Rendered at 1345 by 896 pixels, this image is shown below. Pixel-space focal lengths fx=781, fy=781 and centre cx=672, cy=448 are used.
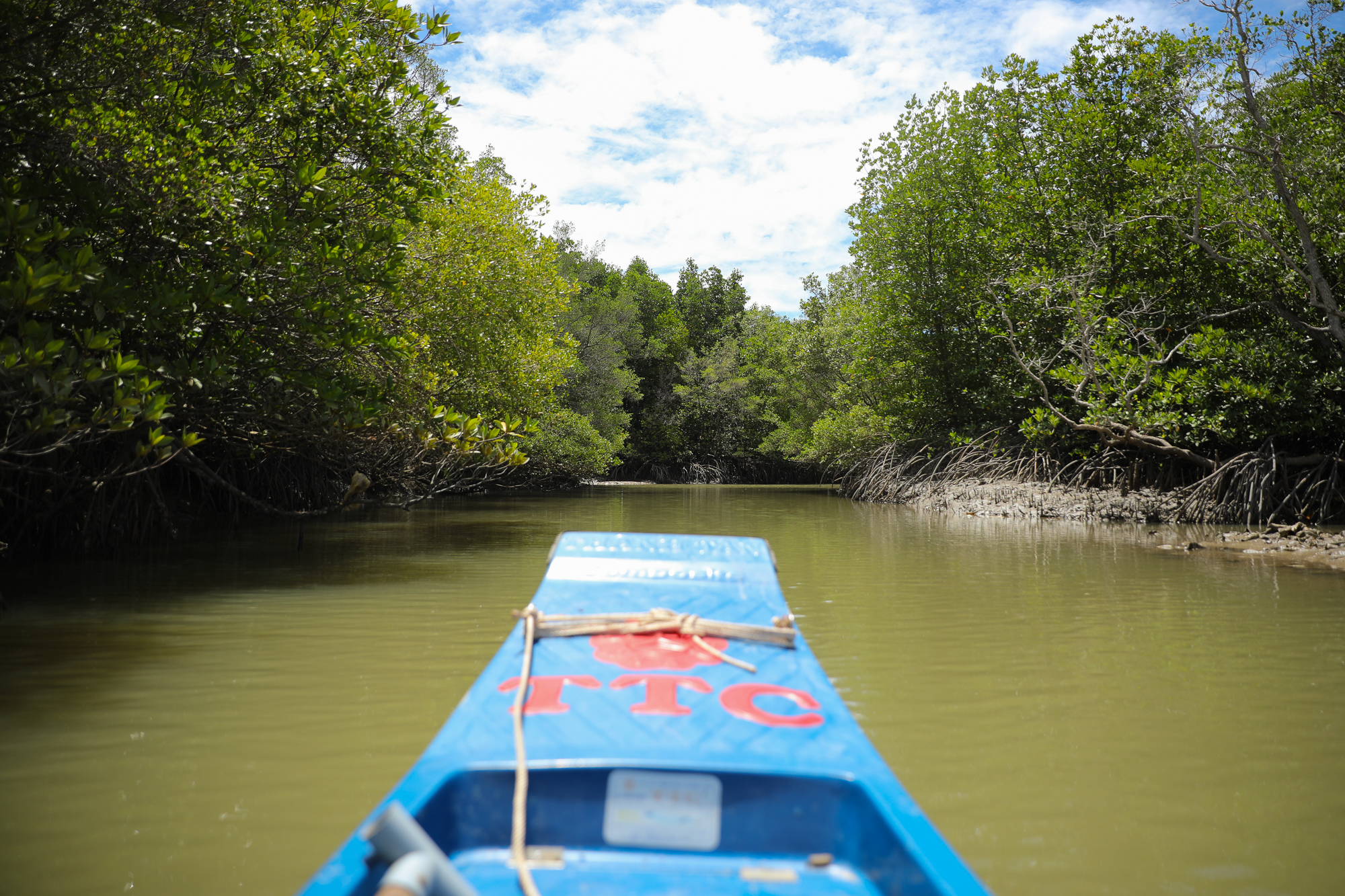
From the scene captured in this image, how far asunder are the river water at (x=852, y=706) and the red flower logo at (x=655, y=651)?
0.81m

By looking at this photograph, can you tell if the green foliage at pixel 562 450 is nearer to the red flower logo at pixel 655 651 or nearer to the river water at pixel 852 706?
the river water at pixel 852 706

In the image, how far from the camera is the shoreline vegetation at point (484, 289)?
16.9 ft

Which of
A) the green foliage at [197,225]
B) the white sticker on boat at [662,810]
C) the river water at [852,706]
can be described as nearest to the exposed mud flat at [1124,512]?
the river water at [852,706]

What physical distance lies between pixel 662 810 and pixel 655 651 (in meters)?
0.87

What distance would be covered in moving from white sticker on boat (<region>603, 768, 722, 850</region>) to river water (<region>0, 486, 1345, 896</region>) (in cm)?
87

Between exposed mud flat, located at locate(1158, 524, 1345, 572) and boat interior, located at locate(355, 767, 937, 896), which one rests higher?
boat interior, located at locate(355, 767, 937, 896)

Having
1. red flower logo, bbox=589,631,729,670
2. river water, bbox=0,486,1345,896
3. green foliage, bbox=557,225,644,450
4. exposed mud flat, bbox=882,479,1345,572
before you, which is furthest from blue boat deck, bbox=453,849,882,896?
green foliage, bbox=557,225,644,450

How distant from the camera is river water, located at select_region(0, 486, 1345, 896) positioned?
2.19 meters

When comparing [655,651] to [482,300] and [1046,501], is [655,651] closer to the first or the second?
[482,300]

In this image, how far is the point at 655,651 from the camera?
263 centimetres

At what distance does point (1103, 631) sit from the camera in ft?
15.7

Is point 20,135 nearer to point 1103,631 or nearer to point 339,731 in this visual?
point 339,731

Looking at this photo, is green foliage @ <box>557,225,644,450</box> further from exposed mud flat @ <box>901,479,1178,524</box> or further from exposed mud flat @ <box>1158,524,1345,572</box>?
exposed mud flat @ <box>1158,524,1345,572</box>

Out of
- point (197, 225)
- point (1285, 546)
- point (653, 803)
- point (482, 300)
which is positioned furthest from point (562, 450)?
point (653, 803)
